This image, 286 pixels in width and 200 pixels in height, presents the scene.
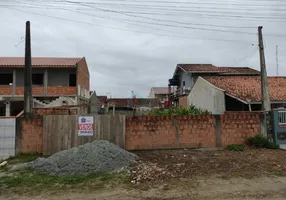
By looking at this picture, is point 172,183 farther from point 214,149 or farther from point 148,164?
point 214,149

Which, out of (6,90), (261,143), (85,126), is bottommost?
(261,143)

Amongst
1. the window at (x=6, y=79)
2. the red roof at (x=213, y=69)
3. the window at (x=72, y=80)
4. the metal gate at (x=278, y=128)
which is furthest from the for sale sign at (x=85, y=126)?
the red roof at (x=213, y=69)

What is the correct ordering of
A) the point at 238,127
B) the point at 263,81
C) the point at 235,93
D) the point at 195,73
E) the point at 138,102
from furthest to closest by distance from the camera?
the point at 138,102, the point at 195,73, the point at 235,93, the point at 263,81, the point at 238,127

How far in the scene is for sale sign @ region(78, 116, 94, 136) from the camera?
11978 millimetres

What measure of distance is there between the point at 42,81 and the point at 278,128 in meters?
22.0

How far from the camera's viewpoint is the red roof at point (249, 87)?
70.5 ft

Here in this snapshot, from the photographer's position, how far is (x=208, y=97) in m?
25.6

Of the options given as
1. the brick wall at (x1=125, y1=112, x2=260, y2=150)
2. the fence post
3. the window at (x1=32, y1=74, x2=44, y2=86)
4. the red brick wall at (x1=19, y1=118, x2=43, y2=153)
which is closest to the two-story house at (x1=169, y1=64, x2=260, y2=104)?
the window at (x1=32, y1=74, x2=44, y2=86)

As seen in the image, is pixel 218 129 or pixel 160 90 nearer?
pixel 218 129

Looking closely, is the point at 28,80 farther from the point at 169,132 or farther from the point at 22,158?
the point at 169,132

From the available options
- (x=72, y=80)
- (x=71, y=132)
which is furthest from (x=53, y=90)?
(x=71, y=132)

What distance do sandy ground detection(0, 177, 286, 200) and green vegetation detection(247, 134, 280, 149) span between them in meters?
5.18

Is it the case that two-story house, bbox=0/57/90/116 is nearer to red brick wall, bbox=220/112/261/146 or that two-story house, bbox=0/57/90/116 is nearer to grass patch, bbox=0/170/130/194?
red brick wall, bbox=220/112/261/146

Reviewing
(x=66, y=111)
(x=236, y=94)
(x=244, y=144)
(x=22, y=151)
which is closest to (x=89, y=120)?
(x=22, y=151)
